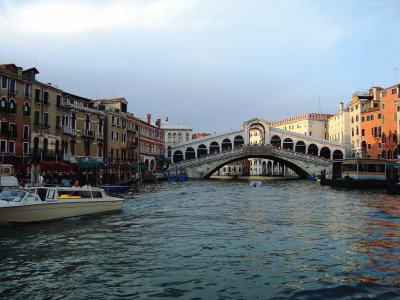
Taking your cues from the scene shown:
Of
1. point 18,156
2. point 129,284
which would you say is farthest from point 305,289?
point 18,156

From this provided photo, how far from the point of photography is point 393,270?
850 centimetres

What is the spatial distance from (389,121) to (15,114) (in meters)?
44.5

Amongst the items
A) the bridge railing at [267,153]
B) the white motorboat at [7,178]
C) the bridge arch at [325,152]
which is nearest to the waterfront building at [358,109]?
the bridge arch at [325,152]

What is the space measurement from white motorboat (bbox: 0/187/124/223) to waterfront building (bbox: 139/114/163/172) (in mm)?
39082

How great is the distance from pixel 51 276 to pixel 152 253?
2.64 metres

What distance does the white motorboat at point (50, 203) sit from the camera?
44.7 ft

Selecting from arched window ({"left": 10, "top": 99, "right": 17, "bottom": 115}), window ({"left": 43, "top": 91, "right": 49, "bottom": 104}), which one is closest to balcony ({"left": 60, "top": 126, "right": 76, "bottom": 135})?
window ({"left": 43, "top": 91, "right": 49, "bottom": 104})

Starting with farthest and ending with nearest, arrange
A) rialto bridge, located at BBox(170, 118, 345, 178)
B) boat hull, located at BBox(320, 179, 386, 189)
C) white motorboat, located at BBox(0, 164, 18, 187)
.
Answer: rialto bridge, located at BBox(170, 118, 345, 178), boat hull, located at BBox(320, 179, 386, 189), white motorboat, located at BBox(0, 164, 18, 187)

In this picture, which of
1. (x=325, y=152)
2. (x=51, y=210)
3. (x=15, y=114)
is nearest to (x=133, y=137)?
(x=15, y=114)

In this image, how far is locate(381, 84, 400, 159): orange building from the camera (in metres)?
52.8

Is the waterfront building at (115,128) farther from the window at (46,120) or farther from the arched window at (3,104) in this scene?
the arched window at (3,104)

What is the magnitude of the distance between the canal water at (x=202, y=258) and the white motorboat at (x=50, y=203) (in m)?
0.40

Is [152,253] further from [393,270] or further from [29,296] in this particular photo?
[393,270]

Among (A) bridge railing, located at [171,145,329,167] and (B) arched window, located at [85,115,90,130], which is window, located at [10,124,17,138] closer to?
(B) arched window, located at [85,115,90,130]
